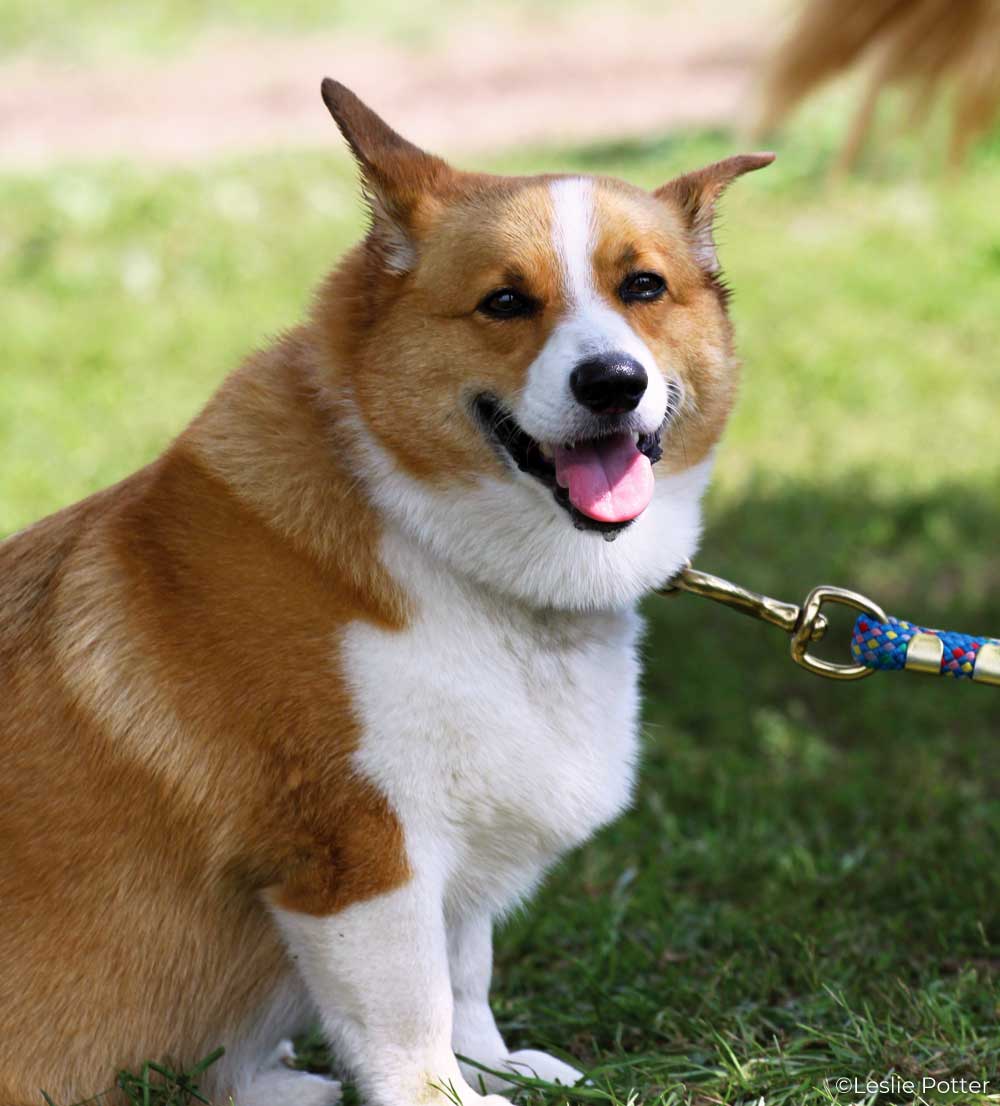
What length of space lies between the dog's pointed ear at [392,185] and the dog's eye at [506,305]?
174 millimetres

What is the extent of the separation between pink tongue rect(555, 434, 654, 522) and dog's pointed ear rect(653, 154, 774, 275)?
1.61ft

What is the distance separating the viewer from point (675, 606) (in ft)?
18.2

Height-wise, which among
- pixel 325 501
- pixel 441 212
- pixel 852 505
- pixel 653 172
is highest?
pixel 441 212

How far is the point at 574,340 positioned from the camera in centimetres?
252

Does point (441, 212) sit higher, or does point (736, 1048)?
Answer: point (441, 212)

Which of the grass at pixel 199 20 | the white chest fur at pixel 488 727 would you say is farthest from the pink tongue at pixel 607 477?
the grass at pixel 199 20

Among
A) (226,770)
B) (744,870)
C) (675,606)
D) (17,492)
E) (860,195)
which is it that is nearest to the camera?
(226,770)

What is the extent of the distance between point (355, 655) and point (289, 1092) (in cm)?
92

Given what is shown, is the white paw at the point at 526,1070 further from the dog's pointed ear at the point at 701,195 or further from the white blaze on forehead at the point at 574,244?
the dog's pointed ear at the point at 701,195

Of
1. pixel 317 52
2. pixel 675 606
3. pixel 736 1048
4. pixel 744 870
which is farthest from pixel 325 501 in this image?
pixel 317 52

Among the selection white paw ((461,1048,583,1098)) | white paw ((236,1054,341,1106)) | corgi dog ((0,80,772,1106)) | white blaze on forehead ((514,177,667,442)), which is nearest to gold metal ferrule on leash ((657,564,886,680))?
corgi dog ((0,80,772,1106))

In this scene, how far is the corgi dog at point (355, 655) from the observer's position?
2473 mm

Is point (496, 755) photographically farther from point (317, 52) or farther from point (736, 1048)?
point (317, 52)

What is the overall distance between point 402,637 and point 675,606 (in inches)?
124
